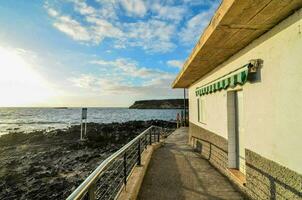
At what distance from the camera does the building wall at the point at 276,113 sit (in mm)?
3541

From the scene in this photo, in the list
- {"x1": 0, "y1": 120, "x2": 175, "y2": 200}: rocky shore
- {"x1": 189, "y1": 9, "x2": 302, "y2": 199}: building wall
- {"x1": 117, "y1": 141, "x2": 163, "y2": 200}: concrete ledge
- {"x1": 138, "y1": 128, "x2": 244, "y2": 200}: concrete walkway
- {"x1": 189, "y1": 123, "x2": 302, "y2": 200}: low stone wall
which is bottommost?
{"x1": 0, "y1": 120, "x2": 175, "y2": 200}: rocky shore

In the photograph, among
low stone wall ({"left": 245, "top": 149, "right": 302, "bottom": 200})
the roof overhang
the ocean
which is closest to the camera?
the roof overhang

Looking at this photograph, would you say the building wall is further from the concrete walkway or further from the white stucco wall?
the concrete walkway

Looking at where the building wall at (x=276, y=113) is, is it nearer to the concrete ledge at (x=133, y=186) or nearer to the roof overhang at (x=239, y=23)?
the roof overhang at (x=239, y=23)

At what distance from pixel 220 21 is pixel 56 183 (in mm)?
9797

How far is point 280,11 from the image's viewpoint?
11.7 feet

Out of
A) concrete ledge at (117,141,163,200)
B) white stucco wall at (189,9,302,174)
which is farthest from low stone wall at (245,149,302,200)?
concrete ledge at (117,141,163,200)

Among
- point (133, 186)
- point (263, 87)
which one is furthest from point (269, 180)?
point (133, 186)

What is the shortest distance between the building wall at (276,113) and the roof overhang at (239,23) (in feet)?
0.57

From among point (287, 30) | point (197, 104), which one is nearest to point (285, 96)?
point (287, 30)

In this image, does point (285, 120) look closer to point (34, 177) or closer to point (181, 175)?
point (181, 175)

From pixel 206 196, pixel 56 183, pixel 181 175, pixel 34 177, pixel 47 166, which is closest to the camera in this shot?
pixel 206 196

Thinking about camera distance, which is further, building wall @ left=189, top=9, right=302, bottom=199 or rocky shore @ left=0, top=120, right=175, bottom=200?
rocky shore @ left=0, top=120, right=175, bottom=200

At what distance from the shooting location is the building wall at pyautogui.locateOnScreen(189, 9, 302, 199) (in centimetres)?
354
